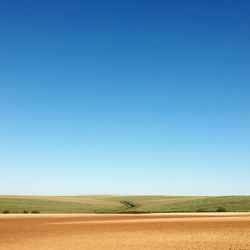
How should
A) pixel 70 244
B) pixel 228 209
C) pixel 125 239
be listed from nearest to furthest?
pixel 70 244 → pixel 125 239 → pixel 228 209

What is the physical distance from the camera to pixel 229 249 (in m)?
22.4

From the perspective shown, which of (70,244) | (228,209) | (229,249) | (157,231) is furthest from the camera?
(228,209)

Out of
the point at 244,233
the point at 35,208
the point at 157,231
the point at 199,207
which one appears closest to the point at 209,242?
the point at 244,233

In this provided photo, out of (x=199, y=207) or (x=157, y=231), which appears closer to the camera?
(x=157, y=231)

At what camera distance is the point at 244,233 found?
29.8 metres

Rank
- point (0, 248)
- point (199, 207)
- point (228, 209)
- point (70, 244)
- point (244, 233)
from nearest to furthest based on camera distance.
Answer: point (0, 248) → point (70, 244) → point (244, 233) → point (228, 209) → point (199, 207)

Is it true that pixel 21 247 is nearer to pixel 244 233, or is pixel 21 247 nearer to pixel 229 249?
pixel 229 249

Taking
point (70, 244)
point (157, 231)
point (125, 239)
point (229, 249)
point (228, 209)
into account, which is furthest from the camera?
point (228, 209)

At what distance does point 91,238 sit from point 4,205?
5302 centimetres

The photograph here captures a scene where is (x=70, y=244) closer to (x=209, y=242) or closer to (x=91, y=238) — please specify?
(x=91, y=238)

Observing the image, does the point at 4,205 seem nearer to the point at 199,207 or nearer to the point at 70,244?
the point at 199,207

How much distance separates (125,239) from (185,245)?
5003mm

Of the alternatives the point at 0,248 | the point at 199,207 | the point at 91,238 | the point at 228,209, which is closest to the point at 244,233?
the point at 91,238

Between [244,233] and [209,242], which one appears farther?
[244,233]
